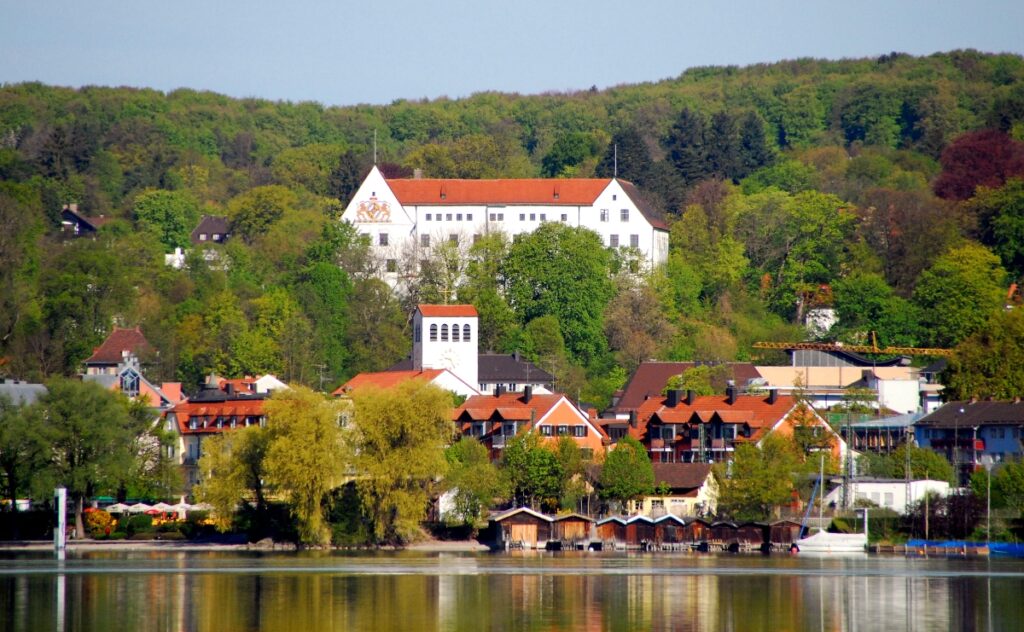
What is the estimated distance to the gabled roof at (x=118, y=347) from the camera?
109 m

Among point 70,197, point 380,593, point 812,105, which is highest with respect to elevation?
point 812,105

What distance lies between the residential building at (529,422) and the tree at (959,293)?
31.8 meters

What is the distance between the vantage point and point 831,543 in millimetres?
77875

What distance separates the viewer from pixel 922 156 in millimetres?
152250

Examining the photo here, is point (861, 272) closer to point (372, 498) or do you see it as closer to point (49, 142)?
point (372, 498)

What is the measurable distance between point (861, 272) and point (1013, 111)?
2982 cm

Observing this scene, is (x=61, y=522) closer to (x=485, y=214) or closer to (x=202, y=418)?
(x=202, y=418)

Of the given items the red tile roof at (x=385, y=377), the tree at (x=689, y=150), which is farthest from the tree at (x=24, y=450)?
the tree at (x=689, y=150)

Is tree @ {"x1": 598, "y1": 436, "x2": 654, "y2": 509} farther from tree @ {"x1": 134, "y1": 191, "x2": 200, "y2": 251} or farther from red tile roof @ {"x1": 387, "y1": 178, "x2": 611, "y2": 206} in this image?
tree @ {"x1": 134, "y1": 191, "x2": 200, "y2": 251}

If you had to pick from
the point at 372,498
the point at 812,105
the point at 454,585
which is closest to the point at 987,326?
the point at 372,498

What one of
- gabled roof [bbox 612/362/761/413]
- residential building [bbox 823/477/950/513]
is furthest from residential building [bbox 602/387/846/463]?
gabled roof [bbox 612/362/761/413]

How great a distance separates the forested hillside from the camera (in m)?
114

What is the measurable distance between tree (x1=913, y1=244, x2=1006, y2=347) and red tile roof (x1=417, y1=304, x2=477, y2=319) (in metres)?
29.1

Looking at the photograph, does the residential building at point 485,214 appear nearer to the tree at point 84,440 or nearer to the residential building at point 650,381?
the residential building at point 650,381
